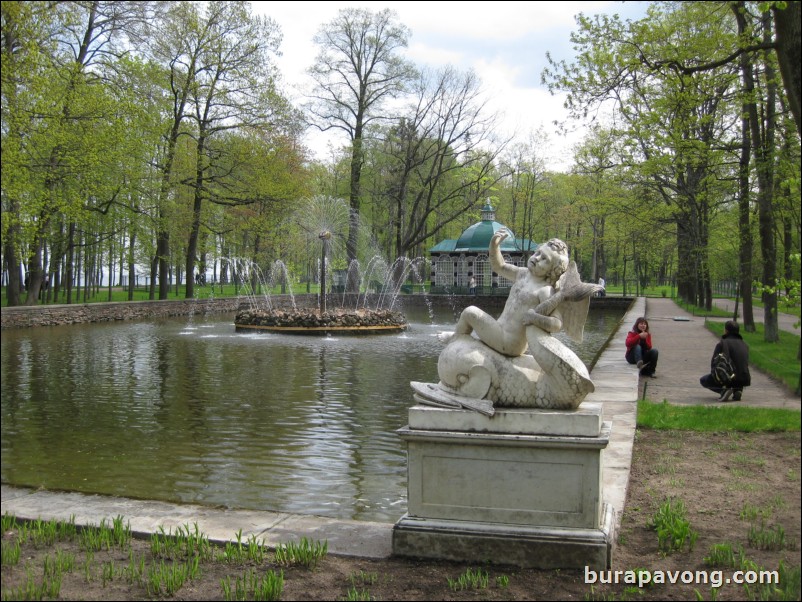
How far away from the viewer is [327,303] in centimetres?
4619

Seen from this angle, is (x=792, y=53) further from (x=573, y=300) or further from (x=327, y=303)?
(x=327, y=303)

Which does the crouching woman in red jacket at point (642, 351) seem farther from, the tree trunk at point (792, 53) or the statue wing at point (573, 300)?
the tree trunk at point (792, 53)

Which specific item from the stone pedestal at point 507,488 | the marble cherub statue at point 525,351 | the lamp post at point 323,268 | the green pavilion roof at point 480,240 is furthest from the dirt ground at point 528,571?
the green pavilion roof at point 480,240

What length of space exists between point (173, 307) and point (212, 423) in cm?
2449

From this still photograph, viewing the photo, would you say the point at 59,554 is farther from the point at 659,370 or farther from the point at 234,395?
the point at 659,370

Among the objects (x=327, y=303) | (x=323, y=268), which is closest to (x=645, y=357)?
(x=323, y=268)

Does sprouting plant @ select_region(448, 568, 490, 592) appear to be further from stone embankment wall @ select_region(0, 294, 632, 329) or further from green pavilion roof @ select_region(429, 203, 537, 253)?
green pavilion roof @ select_region(429, 203, 537, 253)

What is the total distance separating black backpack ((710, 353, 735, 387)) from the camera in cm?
1070

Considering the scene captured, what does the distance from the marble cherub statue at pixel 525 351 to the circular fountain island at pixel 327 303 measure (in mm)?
19537

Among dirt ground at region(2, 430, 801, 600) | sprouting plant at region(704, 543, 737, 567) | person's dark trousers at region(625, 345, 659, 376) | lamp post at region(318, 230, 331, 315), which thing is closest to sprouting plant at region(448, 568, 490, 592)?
dirt ground at region(2, 430, 801, 600)

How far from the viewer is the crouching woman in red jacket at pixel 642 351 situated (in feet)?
45.2

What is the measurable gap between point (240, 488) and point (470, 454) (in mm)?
3124

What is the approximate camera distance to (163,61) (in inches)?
1331

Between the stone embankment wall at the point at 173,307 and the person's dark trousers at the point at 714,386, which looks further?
the stone embankment wall at the point at 173,307
